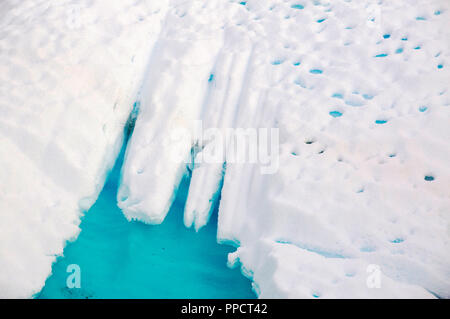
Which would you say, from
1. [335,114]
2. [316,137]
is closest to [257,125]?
[316,137]

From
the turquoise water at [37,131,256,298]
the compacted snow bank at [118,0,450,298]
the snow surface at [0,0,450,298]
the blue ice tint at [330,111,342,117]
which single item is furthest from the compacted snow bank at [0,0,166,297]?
the blue ice tint at [330,111,342,117]

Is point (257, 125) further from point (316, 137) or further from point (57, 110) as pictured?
point (57, 110)

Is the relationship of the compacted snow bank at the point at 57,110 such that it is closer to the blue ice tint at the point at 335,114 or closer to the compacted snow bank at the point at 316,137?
the compacted snow bank at the point at 316,137

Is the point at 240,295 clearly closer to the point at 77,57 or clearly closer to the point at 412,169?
the point at 412,169

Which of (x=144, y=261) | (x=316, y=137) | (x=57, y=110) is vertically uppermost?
(x=57, y=110)

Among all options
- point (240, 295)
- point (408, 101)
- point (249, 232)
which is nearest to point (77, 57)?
point (249, 232)

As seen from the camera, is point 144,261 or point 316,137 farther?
point 316,137

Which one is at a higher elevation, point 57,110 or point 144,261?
point 57,110

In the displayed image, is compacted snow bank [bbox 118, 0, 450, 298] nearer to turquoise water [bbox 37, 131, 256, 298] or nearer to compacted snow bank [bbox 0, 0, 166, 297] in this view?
turquoise water [bbox 37, 131, 256, 298]
